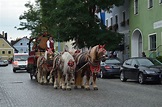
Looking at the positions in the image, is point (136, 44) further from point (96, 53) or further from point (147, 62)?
point (96, 53)

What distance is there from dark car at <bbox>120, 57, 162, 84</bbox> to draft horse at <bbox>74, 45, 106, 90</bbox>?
14.8ft

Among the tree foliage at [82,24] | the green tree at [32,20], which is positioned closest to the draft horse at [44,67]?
the tree foliage at [82,24]

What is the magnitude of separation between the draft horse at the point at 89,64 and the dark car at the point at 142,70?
4.51 meters

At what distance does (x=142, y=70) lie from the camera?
20.1 metres

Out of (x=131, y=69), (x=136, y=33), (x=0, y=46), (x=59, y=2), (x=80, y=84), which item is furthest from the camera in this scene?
(x=0, y=46)

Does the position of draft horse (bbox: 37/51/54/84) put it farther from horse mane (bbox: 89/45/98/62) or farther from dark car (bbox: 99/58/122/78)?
dark car (bbox: 99/58/122/78)

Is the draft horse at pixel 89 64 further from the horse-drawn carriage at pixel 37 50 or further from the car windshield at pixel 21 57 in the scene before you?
the car windshield at pixel 21 57

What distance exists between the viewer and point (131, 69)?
2139cm

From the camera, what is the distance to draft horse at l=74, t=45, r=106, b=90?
15602mm

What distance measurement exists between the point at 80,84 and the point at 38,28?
4902 centimetres

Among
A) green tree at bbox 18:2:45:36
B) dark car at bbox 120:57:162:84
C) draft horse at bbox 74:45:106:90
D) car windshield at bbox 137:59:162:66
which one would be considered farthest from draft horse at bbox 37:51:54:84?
green tree at bbox 18:2:45:36

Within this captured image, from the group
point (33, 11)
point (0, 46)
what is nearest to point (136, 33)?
point (33, 11)

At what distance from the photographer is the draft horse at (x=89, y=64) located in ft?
51.2

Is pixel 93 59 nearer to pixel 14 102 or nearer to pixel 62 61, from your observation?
pixel 62 61
